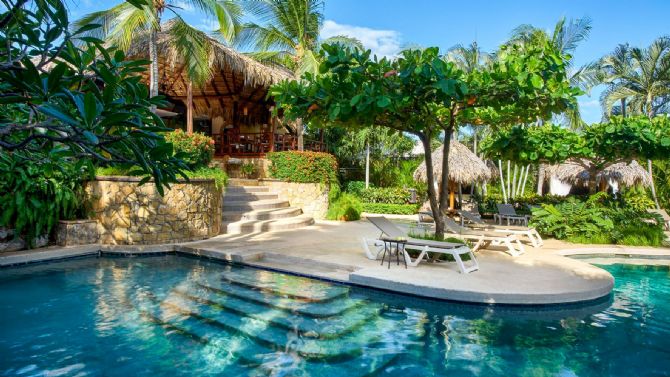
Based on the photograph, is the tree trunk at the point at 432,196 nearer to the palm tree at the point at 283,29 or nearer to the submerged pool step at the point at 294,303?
the submerged pool step at the point at 294,303

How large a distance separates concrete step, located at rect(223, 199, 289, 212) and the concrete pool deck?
6.65 ft

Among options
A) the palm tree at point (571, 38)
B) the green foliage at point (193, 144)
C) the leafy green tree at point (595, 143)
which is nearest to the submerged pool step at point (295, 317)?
the green foliage at point (193, 144)

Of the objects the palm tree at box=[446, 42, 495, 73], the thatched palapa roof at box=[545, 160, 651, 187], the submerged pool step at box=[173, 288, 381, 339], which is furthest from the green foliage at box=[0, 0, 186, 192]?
the palm tree at box=[446, 42, 495, 73]

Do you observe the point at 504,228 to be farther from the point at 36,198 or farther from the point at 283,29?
the point at 283,29

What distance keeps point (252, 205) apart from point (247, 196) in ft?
2.50

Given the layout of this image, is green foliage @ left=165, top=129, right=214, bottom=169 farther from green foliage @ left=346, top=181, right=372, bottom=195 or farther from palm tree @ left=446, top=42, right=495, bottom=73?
palm tree @ left=446, top=42, right=495, bottom=73

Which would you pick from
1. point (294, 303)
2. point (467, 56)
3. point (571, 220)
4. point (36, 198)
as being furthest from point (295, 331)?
point (467, 56)

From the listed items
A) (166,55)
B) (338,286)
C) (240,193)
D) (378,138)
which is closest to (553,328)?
(338,286)

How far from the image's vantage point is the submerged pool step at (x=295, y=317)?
16.7 ft

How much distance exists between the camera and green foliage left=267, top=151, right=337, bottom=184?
15.4m

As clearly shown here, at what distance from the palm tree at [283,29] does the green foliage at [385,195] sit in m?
6.51

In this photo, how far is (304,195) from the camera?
50.6ft

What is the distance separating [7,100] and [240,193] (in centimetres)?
1274

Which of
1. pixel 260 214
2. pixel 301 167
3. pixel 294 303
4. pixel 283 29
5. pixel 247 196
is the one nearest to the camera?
pixel 294 303
